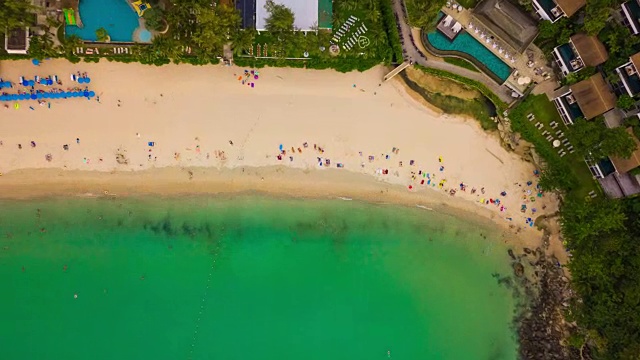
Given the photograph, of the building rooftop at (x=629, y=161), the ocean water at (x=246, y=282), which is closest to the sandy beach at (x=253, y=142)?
the ocean water at (x=246, y=282)

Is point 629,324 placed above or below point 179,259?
below

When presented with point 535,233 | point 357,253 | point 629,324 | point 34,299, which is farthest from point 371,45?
point 34,299

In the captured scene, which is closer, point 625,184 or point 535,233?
point 625,184

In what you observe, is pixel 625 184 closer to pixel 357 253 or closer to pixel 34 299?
pixel 357 253

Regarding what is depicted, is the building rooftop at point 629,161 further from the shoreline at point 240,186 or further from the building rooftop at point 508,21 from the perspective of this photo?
the building rooftop at point 508,21

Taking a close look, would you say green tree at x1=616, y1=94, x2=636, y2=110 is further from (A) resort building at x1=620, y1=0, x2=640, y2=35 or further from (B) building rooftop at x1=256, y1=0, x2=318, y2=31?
(B) building rooftop at x1=256, y1=0, x2=318, y2=31

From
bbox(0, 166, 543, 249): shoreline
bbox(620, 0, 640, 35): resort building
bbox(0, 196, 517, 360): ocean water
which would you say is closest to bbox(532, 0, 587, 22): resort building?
bbox(620, 0, 640, 35): resort building
